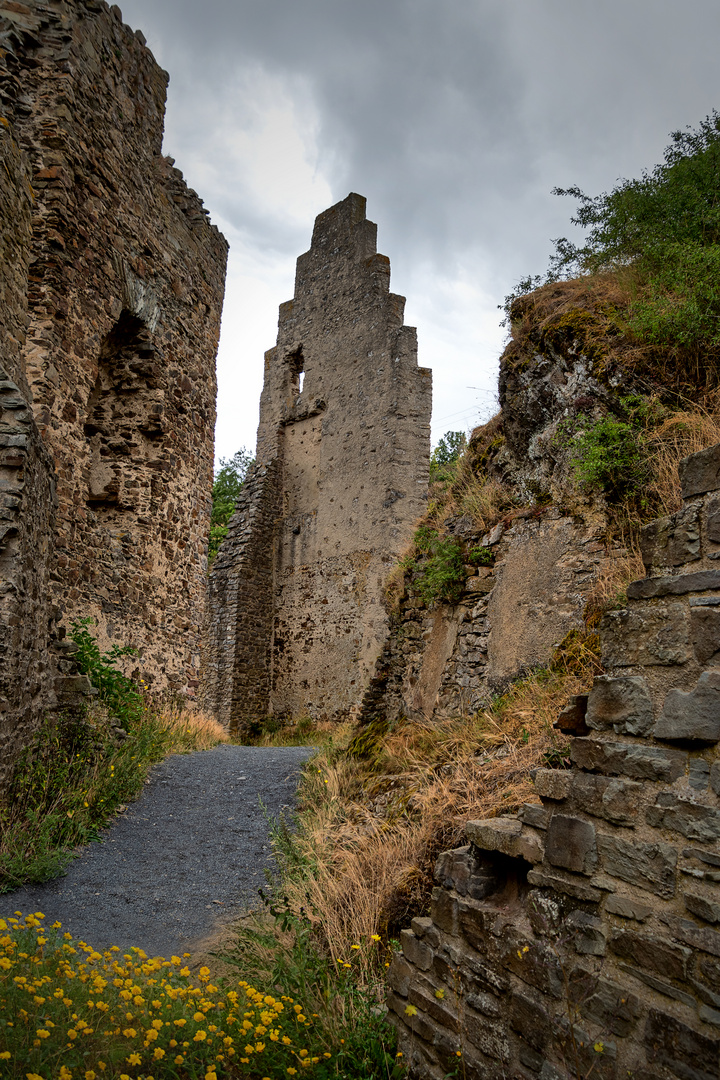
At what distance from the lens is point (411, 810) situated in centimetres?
453

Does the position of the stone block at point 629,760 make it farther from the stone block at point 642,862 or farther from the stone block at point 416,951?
the stone block at point 416,951

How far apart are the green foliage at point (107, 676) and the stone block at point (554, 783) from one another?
537 cm

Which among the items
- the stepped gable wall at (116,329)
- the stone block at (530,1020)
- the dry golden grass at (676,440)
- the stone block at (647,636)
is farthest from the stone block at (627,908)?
the stepped gable wall at (116,329)

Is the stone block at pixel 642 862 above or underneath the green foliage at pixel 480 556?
underneath

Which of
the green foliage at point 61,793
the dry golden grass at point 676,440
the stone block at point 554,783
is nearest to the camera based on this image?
the stone block at point 554,783

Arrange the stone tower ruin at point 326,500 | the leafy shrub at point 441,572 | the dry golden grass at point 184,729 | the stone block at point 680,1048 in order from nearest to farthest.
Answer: the stone block at point 680,1048
the leafy shrub at point 441,572
the dry golden grass at point 184,729
the stone tower ruin at point 326,500

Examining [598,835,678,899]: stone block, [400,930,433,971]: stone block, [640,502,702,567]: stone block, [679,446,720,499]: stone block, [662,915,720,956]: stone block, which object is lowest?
[400,930,433,971]: stone block

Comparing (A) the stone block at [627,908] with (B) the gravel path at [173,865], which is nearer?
(A) the stone block at [627,908]

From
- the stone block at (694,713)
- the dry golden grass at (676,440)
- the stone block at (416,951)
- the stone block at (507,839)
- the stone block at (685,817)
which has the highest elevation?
the dry golden grass at (676,440)

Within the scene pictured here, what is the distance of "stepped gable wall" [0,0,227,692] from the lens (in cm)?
728

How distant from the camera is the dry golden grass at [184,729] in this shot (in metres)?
8.34

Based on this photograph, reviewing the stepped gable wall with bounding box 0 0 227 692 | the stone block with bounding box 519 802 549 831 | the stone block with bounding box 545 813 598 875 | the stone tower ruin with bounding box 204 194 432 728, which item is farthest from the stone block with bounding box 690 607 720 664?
the stone tower ruin with bounding box 204 194 432 728

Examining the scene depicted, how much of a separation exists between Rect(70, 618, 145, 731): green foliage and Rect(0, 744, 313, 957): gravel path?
743mm

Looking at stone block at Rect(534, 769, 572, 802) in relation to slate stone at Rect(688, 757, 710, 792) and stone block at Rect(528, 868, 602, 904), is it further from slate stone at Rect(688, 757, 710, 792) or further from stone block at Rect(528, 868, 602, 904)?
slate stone at Rect(688, 757, 710, 792)
